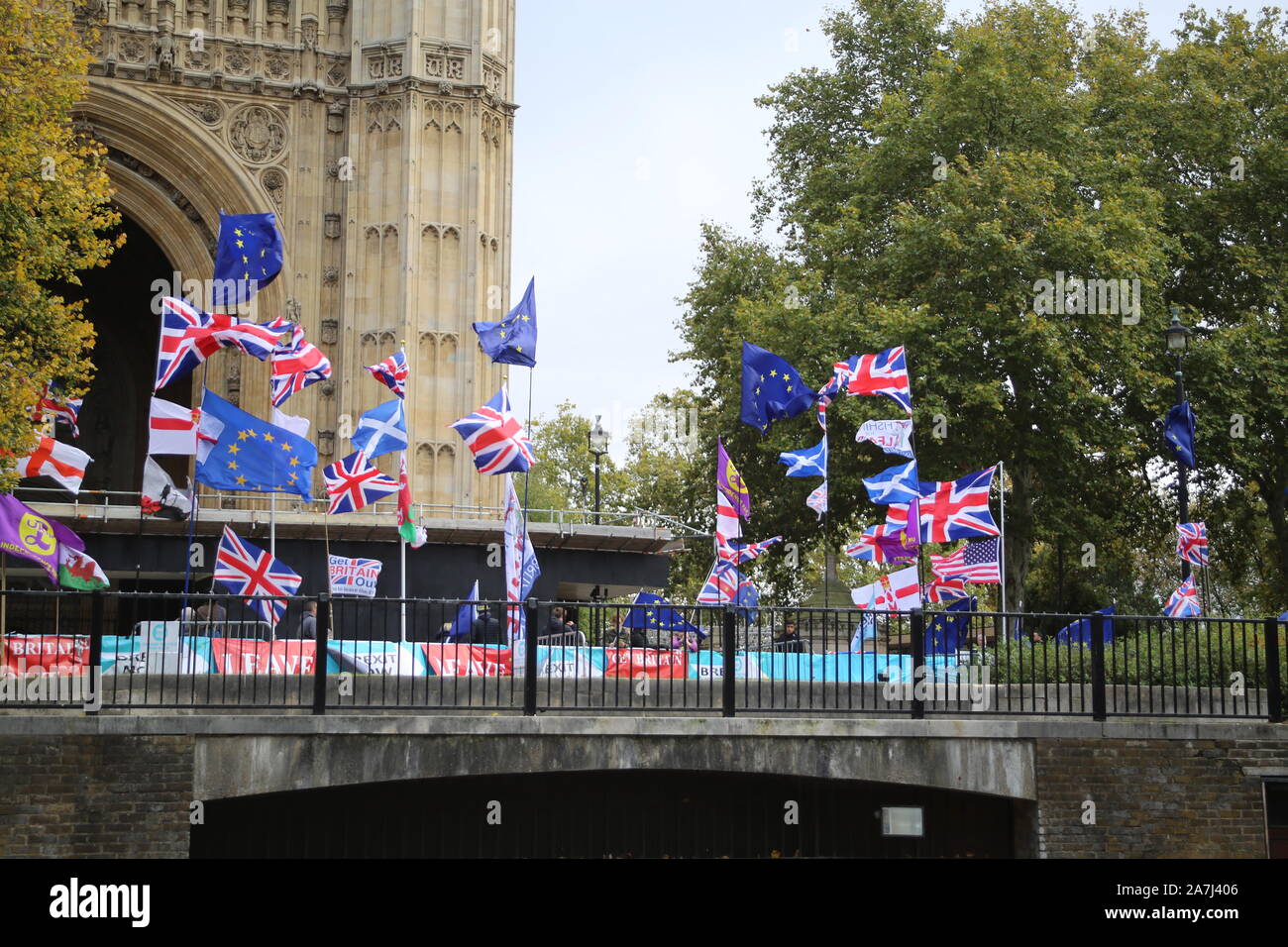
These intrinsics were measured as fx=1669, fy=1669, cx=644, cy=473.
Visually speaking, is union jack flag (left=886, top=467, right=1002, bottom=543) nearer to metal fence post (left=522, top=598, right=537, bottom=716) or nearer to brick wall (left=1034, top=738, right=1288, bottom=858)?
brick wall (left=1034, top=738, right=1288, bottom=858)

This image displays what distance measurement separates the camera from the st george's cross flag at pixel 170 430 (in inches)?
841

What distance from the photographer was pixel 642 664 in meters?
16.4

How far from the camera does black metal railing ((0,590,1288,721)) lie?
48.7 feet

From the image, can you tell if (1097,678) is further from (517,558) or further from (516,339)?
(516,339)

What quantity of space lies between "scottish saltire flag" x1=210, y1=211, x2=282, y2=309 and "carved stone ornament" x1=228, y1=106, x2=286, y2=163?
15.0m

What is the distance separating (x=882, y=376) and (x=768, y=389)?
1.87 m

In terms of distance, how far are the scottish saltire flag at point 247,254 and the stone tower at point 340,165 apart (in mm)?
12924

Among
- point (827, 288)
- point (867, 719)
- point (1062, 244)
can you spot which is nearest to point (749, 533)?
point (827, 288)

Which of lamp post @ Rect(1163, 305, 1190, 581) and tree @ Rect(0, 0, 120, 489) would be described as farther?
lamp post @ Rect(1163, 305, 1190, 581)

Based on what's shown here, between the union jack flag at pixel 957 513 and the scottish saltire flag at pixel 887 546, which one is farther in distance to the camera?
the scottish saltire flag at pixel 887 546

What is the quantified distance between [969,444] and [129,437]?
23768 millimetres

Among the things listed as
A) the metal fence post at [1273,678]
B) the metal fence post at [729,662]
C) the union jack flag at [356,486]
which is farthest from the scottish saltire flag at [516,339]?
the metal fence post at [1273,678]

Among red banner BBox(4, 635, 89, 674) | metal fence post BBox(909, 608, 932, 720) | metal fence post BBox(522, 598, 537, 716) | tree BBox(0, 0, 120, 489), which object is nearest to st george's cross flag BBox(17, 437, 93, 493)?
tree BBox(0, 0, 120, 489)

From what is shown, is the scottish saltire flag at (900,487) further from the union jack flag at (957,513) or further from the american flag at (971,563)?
the american flag at (971,563)
